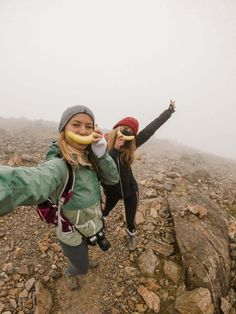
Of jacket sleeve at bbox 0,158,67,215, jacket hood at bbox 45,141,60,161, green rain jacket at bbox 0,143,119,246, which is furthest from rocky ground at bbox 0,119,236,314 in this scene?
jacket sleeve at bbox 0,158,67,215

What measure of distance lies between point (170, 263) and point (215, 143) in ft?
233

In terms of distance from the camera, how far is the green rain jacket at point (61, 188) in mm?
1930

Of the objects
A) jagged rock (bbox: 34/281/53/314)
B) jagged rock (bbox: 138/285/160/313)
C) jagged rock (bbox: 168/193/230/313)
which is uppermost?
jagged rock (bbox: 168/193/230/313)

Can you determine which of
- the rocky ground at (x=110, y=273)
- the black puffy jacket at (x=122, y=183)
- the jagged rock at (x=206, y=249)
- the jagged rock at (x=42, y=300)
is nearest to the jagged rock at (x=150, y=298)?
the rocky ground at (x=110, y=273)

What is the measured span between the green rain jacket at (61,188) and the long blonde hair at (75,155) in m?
0.09

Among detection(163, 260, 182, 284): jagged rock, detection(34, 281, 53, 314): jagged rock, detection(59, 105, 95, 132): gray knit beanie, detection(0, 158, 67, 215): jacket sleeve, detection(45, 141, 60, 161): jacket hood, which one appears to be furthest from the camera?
detection(163, 260, 182, 284): jagged rock

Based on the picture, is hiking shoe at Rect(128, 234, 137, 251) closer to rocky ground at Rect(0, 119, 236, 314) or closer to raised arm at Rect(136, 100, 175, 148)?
rocky ground at Rect(0, 119, 236, 314)

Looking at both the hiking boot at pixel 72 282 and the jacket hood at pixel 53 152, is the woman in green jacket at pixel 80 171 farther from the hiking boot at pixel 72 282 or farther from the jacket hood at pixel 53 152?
the hiking boot at pixel 72 282

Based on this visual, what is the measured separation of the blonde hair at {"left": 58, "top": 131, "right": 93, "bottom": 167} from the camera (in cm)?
300

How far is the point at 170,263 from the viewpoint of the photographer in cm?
504

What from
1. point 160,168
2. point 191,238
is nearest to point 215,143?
point 160,168

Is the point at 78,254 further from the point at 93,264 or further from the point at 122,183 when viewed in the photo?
the point at 122,183

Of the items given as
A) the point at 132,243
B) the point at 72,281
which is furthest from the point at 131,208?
the point at 72,281

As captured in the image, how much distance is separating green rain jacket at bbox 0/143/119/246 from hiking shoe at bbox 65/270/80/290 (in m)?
1.45
